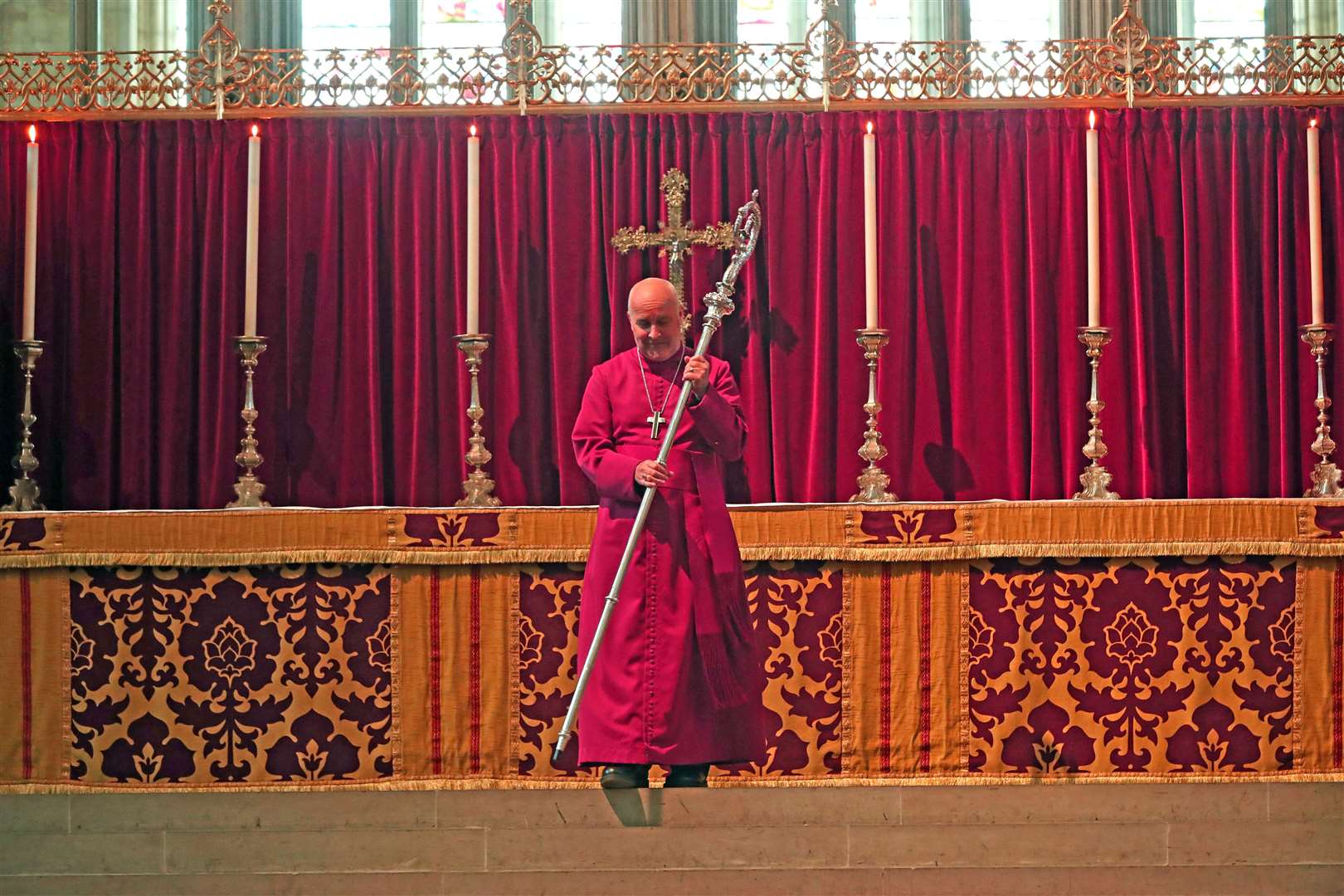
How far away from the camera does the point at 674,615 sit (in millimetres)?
4988

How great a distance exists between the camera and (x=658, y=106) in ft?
20.9

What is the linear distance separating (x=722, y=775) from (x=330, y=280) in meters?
2.38

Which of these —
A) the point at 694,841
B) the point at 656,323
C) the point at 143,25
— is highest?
the point at 143,25

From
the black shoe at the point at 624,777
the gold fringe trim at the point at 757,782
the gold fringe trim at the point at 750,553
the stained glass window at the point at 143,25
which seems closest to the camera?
the black shoe at the point at 624,777

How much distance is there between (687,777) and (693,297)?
78.3 inches

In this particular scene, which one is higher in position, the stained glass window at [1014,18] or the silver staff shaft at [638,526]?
the stained glass window at [1014,18]

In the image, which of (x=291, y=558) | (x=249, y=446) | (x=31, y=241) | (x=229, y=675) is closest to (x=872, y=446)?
(x=291, y=558)

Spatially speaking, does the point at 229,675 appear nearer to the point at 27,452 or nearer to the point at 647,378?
the point at 27,452

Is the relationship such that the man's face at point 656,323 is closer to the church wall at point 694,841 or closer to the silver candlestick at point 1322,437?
the church wall at point 694,841

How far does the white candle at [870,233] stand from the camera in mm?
5844

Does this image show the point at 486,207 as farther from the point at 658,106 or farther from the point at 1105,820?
the point at 1105,820

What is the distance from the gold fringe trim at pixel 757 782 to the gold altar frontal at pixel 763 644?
13 millimetres

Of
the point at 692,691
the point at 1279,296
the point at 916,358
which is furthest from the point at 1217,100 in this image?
the point at 692,691

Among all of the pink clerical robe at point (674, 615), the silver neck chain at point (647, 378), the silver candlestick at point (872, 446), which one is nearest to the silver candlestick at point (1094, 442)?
the silver candlestick at point (872, 446)
